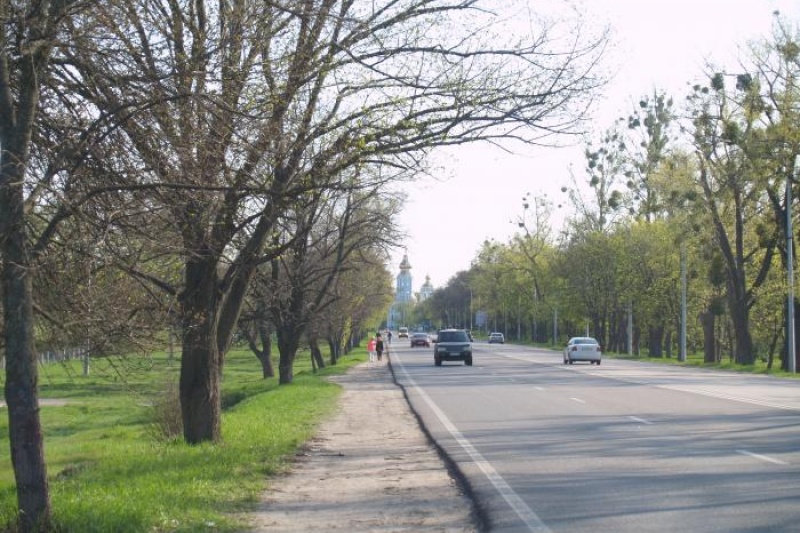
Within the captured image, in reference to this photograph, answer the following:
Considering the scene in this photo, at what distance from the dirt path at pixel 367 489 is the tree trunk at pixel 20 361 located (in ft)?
6.43

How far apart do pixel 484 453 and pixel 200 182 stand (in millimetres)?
6508

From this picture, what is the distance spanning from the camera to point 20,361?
7.72 metres

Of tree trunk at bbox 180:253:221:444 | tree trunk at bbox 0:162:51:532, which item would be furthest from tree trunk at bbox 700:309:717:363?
tree trunk at bbox 0:162:51:532

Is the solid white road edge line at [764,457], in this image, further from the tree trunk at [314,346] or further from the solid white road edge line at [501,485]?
the tree trunk at [314,346]

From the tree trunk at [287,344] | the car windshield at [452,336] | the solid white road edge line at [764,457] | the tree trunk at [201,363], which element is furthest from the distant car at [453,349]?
the solid white road edge line at [764,457]

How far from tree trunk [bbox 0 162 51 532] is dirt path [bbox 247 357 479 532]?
1.96m

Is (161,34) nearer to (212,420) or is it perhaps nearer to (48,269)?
(48,269)

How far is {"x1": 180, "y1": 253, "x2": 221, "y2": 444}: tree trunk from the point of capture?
44.9 feet

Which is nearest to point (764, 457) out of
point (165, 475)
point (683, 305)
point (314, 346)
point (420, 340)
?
point (165, 475)

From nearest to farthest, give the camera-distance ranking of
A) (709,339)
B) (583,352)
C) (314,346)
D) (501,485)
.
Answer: (501,485)
(314,346)
(583,352)
(709,339)

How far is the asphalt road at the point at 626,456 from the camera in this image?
8.97 meters

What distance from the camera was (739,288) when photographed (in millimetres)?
52000

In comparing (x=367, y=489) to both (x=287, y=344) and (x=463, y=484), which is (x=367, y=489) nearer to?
(x=463, y=484)

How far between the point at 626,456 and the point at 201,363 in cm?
618
